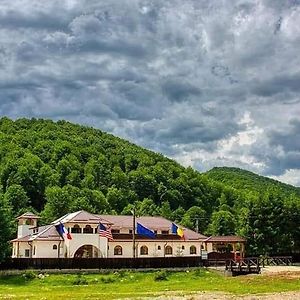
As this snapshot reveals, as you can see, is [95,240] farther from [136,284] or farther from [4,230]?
[136,284]

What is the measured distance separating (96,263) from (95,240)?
1109 centimetres

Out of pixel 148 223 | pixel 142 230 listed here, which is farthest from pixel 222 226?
pixel 142 230

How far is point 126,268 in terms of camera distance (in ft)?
216

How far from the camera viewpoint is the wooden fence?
206 feet

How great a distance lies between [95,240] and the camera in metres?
76.1

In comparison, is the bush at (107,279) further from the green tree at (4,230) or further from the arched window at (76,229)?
the arched window at (76,229)

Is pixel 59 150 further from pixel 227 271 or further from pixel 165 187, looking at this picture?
pixel 227 271

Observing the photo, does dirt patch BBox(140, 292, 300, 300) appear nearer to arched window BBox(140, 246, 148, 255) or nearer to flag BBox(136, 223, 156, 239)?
flag BBox(136, 223, 156, 239)

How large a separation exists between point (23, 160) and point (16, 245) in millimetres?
65244

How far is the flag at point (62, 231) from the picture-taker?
74.8 m

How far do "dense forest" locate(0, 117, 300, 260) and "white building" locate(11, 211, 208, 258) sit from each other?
29.5 meters

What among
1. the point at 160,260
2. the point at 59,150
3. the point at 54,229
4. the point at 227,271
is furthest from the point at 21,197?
the point at 227,271

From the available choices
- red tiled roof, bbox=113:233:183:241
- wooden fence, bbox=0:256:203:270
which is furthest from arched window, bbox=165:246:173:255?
wooden fence, bbox=0:256:203:270

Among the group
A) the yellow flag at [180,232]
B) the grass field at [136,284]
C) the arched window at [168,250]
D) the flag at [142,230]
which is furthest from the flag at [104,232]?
the arched window at [168,250]
